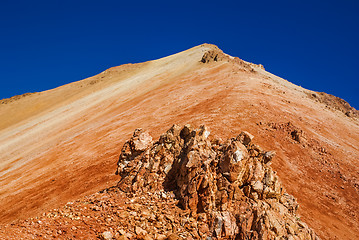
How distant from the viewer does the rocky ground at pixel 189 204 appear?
636 cm

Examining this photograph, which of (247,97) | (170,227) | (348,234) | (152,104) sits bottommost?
(348,234)

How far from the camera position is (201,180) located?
715 centimetres

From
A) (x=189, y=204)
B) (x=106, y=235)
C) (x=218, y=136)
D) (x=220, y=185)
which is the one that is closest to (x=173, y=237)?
(x=189, y=204)

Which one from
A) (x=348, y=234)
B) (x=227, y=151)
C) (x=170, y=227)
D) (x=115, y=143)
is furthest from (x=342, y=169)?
(x=115, y=143)

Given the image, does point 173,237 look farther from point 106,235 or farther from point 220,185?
point 220,185

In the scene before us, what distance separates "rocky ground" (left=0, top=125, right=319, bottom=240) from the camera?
20.9ft

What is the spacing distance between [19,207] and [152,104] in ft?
47.9

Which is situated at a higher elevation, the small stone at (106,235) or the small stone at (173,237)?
the small stone at (106,235)

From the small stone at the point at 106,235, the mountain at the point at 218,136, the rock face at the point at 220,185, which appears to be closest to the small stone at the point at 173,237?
the rock face at the point at 220,185

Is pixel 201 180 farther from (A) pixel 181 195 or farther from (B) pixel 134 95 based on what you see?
(B) pixel 134 95

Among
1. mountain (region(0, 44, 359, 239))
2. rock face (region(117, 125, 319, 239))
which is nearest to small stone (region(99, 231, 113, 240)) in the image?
rock face (region(117, 125, 319, 239))

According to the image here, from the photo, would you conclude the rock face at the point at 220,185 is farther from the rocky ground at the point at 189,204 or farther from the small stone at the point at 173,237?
the small stone at the point at 173,237

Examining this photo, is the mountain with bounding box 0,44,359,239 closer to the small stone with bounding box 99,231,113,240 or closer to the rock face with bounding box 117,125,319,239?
the rock face with bounding box 117,125,319,239

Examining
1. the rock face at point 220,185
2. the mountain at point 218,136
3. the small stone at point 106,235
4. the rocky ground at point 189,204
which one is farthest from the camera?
the mountain at point 218,136
